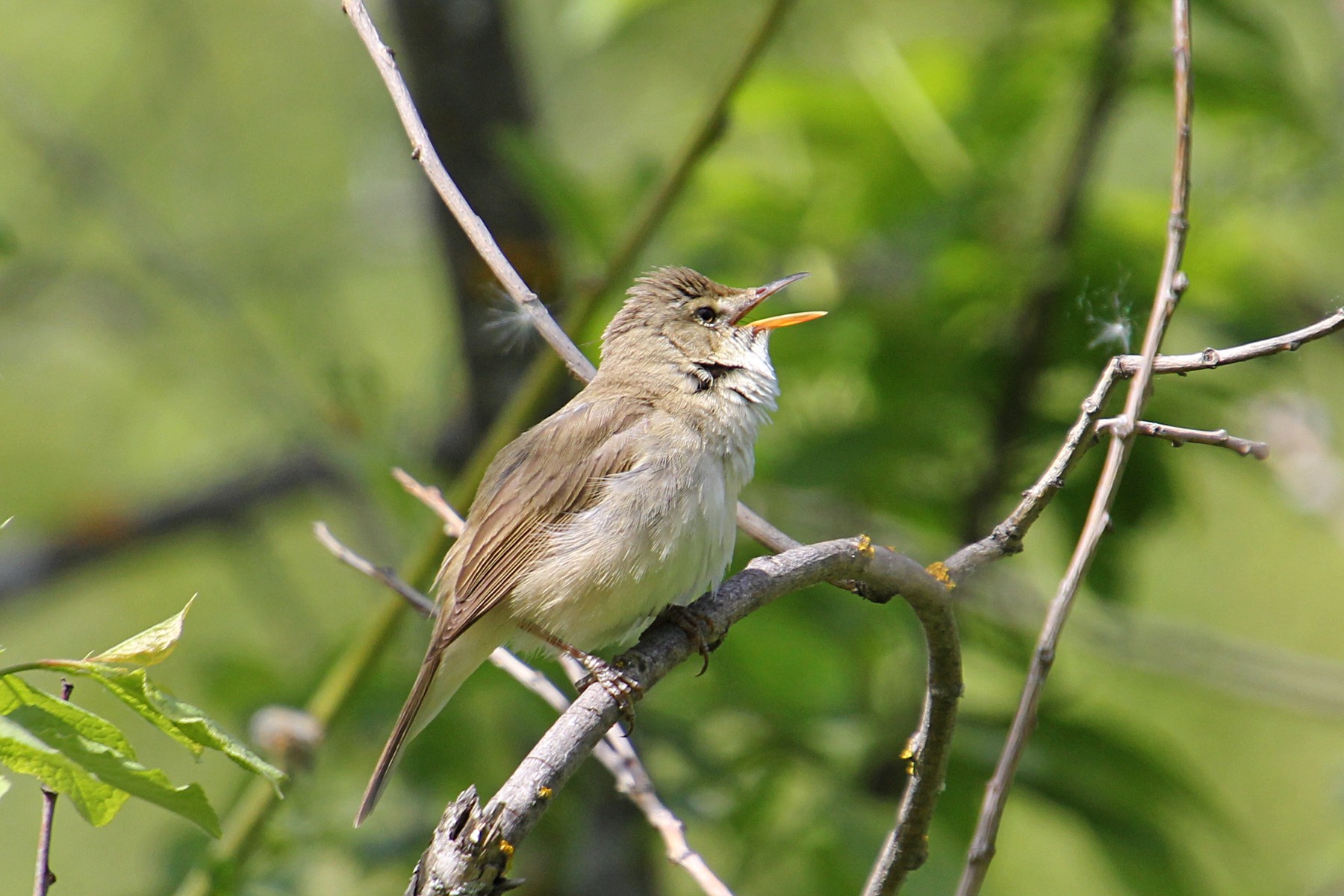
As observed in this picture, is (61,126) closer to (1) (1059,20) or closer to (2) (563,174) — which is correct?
(2) (563,174)

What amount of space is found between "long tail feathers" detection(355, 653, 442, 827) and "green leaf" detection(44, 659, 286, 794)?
1.50m

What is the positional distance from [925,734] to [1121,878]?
198cm

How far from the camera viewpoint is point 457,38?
551 cm

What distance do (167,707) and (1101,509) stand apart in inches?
54.7

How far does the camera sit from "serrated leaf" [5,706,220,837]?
5.40 ft

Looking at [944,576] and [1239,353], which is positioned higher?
[1239,353]

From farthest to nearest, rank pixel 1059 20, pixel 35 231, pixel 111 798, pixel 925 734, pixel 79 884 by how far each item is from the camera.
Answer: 1. pixel 79 884
2. pixel 35 231
3. pixel 1059 20
4. pixel 925 734
5. pixel 111 798

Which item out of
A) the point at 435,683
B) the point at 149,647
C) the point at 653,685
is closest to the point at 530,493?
the point at 435,683

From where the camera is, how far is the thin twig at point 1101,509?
187 centimetres

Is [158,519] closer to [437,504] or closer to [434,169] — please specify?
[437,504]

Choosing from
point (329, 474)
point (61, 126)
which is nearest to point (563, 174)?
point (329, 474)

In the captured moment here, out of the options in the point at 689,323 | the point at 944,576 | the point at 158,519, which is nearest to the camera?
the point at 944,576

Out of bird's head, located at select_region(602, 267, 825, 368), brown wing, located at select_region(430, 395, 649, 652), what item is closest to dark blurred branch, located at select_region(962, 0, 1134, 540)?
bird's head, located at select_region(602, 267, 825, 368)

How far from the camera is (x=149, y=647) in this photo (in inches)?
70.6
